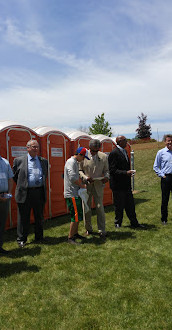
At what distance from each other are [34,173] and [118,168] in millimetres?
1677

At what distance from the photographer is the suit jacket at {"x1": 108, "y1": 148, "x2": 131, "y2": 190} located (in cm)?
523

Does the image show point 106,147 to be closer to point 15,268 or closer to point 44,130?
point 44,130

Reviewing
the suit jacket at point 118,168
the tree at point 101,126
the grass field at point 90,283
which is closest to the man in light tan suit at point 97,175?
the suit jacket at point 118,168

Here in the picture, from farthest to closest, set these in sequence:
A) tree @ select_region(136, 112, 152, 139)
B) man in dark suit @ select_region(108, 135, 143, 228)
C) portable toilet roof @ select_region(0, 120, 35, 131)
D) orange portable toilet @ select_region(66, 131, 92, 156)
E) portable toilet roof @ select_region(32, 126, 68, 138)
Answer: tree @ select_region(136, 112, 152, 139) < orange portable toilet @ select_region(66, 131, 92, 156) < portable toilet roof @ select_region(32, 126, 68, 138) < portable toilet roof @ select_region(0, 120, 35, 131) < man in dark suit @ select_region(108, 135, 143, 228)

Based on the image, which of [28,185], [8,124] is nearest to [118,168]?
[28,185]

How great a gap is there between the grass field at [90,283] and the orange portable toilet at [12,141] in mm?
630

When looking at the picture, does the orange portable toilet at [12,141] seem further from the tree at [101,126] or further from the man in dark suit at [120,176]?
the tree at [101,126]

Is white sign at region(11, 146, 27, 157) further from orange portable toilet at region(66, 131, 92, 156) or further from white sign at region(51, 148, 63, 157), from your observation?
orange portable toilet at region(66, 131, 92, 156)

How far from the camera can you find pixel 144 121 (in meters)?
49.9

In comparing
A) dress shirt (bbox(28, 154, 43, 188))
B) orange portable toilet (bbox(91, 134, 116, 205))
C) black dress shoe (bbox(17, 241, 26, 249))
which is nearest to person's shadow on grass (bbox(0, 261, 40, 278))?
black dress shoe (bbox(17, 241, 26, 249))

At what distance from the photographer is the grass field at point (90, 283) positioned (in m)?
2.58

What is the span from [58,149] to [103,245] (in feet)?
9.76

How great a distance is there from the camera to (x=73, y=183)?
14.5 feet

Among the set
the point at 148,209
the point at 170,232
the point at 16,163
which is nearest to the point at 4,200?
the point at 16,163
